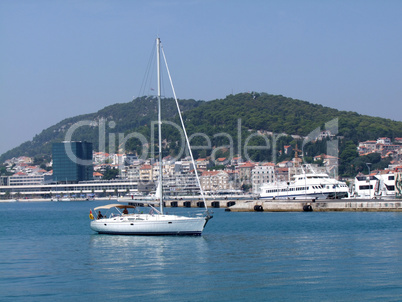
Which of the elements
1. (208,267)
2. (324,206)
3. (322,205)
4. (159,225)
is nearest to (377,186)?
(322,205)

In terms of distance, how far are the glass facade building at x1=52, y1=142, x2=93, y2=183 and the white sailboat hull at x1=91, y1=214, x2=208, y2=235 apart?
14650cm

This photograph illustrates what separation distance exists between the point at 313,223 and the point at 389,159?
116 metres

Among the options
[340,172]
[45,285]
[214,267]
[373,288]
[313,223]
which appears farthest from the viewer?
[340,172]

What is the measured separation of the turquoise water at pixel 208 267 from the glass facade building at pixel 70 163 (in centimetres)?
14389

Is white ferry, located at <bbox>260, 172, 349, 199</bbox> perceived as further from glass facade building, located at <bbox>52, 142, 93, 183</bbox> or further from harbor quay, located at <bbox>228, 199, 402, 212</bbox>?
glass facade building, located at <bbox>52, 142, 93, 183</bbox>

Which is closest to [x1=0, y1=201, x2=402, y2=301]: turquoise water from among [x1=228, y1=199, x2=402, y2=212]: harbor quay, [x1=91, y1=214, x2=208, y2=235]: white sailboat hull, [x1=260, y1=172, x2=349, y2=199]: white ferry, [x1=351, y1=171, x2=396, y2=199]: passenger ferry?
[x1=91, y1=214, x2=208, y2=235]: white sailboat hull

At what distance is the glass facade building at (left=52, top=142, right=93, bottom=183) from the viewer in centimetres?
17600

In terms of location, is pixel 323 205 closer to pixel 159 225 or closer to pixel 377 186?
pixel 377 186

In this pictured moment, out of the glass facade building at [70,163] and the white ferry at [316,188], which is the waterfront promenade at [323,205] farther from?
the glass facade building at [70,163]

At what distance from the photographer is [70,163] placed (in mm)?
176000

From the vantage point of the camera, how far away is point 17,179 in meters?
186

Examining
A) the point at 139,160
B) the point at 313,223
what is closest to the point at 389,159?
the point at 139,160

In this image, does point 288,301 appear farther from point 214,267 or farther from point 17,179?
point 17,179

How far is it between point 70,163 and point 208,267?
15889 cm
